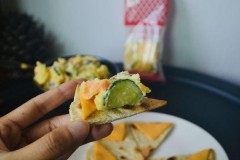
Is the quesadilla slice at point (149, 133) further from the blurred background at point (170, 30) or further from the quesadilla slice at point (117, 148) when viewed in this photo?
the blurred background at point (170, 30)

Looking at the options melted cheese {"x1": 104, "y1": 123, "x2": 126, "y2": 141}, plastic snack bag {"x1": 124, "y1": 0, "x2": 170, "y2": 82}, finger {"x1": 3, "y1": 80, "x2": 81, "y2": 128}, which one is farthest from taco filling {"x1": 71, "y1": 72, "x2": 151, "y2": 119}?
plastic snack bag {"x1": 124, "y1": 0, "x2": 170, "y2": 82}

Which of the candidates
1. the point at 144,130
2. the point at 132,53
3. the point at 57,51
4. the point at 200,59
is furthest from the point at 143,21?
Result: the point at 57,51

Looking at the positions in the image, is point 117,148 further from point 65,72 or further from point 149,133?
point 65,72

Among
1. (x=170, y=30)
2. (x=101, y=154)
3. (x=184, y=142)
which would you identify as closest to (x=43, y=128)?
(x=101, y=154)

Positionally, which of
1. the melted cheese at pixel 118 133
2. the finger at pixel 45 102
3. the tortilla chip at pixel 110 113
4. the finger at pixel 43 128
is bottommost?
the melted cheese at pixel 118 133

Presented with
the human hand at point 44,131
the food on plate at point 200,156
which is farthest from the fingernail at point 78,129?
the food on plate at point 200,156

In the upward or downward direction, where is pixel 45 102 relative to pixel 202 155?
upward
